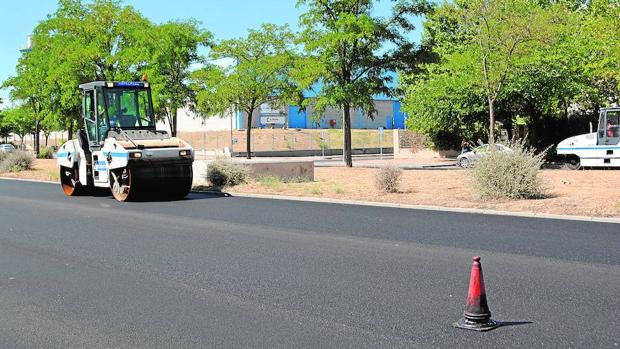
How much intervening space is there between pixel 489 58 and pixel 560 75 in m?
4.82

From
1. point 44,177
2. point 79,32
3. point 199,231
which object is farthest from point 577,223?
point 79,32

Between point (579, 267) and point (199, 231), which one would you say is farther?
point (199, 231)

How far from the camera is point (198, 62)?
3559 cm

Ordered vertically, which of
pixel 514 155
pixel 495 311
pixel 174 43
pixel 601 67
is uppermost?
pixel 174 43

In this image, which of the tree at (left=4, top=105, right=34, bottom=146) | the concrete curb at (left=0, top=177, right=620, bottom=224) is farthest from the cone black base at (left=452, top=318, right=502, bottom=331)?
the tree at (left=4, top=105, right=34, bottom=146)

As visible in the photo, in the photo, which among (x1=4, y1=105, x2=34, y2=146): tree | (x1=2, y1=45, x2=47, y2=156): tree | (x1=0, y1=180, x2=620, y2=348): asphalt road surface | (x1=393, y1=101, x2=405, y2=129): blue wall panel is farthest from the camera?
(x1=393, y1=101, x2=405, y2=129): blue wall panel

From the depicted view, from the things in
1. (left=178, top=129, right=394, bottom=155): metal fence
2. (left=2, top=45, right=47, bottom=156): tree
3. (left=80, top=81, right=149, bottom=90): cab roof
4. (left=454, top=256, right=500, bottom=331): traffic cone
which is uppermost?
(left=2, top=45, right=47, bottom=156): tree

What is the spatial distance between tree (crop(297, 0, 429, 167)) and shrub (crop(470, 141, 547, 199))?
39.3ft

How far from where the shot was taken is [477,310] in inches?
223

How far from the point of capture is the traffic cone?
5.61m

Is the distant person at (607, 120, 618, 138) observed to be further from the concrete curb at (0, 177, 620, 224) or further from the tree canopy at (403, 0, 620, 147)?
the concrete curb at (0, 177, 620, 224)

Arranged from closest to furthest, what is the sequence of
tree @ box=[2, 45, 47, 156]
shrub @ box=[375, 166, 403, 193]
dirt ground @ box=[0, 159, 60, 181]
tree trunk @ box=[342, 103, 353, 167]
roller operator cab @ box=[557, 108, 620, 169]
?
shrub @ box=[375, 166, 403, 193] → roller operator cab @ box=[557, 108, 620, 169] → tree trunk @ box=[342, 103, 353, 167] → dirt ground @ box=[0, 159, 60, 181] → tree @ box=[2, 45, 47, 156]

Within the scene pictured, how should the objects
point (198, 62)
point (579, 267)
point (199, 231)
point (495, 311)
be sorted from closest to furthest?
Answer: point (495, 311)
point (579, 267)
point (199, 231)
point (198, 62)

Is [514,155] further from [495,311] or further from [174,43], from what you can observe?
[174,43]
